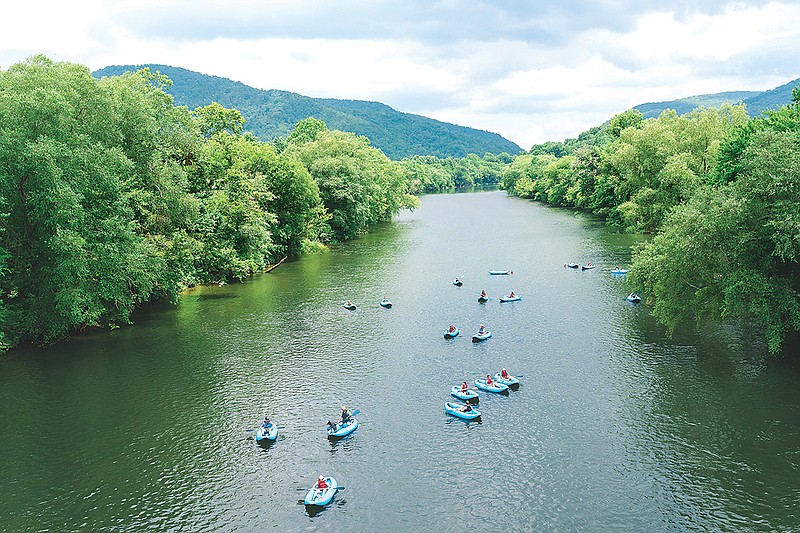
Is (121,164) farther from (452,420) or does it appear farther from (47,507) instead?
(452,420)

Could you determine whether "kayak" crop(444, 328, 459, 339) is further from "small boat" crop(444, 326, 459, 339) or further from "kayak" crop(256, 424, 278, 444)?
"kayak" crop(256, 424, 278, 444)

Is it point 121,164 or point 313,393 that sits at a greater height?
point 121,164

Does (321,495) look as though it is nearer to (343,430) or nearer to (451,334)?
(343,430)

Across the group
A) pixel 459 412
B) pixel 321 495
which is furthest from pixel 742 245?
pixel 321 495

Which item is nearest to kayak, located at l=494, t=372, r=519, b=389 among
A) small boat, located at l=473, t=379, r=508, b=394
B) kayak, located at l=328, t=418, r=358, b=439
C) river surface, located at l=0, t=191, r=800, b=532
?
small boat, located at l=473, t=379, r=508, b=394

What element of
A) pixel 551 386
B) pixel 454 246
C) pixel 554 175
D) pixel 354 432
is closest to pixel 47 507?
pixel 354 432

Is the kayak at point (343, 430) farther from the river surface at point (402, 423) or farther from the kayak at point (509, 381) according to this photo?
the kayak at point (509, 381)
